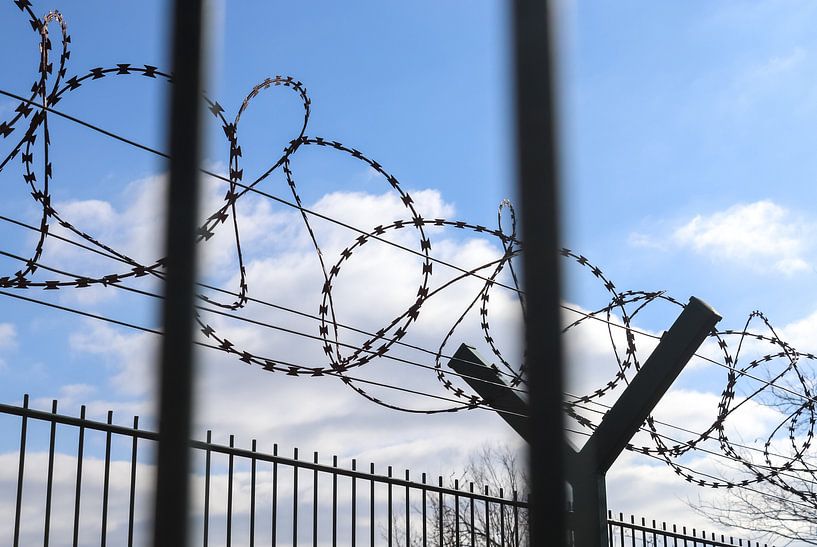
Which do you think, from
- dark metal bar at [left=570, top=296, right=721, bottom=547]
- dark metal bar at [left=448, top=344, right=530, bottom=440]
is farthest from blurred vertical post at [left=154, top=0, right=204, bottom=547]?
dark metal bar at [left=570, top=296, right=721, bottom=547]

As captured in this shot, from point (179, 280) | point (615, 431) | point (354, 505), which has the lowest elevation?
point (179, 280)

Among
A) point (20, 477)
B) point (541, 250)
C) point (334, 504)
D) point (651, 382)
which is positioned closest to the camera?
point (541, 250)

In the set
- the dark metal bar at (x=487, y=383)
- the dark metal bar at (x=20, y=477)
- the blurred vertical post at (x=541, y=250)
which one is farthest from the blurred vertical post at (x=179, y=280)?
the dark metal bar at (x=487, y=383)

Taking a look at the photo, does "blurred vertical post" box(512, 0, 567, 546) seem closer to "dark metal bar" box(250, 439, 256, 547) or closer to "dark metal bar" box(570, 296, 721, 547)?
"dark metal bar" box(250, 439, 256, 547)

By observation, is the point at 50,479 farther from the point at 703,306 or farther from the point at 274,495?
the point at 703,306

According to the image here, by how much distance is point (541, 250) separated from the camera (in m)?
1.17

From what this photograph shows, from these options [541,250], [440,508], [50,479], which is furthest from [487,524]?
[541,250]

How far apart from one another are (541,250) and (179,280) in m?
0.40

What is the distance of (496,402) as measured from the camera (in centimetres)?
643

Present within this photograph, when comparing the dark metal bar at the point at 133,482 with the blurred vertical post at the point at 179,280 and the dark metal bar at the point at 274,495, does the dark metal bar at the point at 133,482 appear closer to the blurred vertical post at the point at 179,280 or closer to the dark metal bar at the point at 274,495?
the dark metal bar at the point at 274,495

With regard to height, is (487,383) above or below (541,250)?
above

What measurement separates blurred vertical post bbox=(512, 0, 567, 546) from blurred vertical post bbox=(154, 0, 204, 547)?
36 cm

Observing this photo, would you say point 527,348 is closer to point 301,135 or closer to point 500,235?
point 301,135

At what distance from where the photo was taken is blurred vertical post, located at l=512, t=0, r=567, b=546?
113 centimetres
